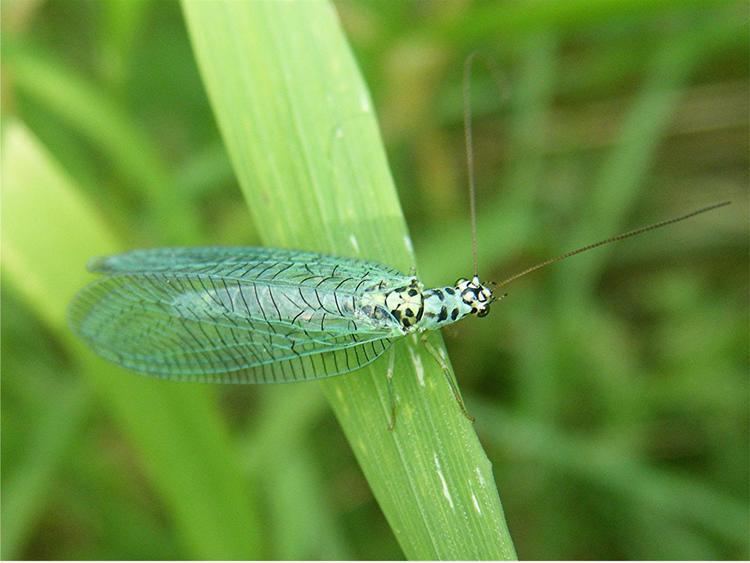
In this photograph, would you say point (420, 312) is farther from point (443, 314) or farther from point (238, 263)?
point (238, 263)

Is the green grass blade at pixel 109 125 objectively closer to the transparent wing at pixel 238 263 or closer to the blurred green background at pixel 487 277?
the blurred green background at pixel 487 277

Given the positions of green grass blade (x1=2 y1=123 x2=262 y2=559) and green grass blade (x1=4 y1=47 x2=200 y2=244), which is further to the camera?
green grass blade (x1=4 y1=47 x2=200 y2=244)

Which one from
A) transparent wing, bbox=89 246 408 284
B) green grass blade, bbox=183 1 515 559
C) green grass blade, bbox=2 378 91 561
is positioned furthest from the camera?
green grass blade, bbox=2 378 91 561

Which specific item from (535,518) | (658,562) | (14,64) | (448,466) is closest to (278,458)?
(535,518)

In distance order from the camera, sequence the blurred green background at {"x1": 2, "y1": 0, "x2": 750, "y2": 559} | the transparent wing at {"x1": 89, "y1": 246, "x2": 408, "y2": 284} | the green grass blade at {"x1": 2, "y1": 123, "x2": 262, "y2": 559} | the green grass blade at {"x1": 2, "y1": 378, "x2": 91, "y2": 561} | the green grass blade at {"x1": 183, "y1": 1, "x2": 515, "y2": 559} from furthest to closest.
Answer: the blurred green background at {"x1": 2, "y1": 0, "x2": 750, "y2": 559}, the green grass blade at {"x1": 2, "y1": 378, "x2": 91, "y2": 561}, the green grass blade at {"x1": 2, "y1": 123, "x2": 262, "y2": 559}, the transparent wing at {"x1": 89, "y1": 246, "x2": 408, "y2": 284}, the green grass blade at {"x1": 183, "y1": 1, "x2": 515, "y2": 559}

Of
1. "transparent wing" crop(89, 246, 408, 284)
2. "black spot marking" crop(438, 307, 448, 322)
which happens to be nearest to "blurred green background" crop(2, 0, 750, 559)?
"transparent wing" crop(89, 246, 408, 284)

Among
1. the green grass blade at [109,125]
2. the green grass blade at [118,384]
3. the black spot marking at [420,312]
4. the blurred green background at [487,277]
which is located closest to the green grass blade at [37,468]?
the blurred green background at [487,277]

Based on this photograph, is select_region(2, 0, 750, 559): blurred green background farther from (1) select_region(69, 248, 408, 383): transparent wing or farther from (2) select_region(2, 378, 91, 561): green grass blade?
(1) select_region(69, 248, 408, 383): transparent wing
